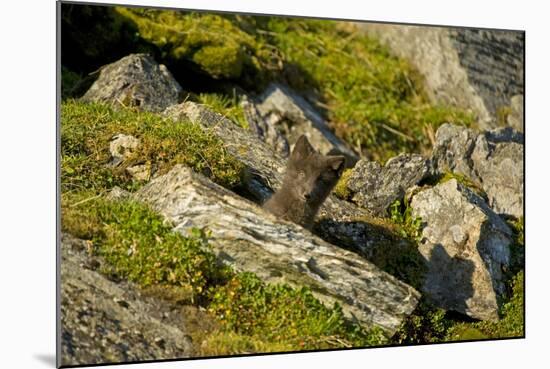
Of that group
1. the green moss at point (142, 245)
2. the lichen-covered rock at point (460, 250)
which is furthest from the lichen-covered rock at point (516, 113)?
the green moss at point (142, 245)

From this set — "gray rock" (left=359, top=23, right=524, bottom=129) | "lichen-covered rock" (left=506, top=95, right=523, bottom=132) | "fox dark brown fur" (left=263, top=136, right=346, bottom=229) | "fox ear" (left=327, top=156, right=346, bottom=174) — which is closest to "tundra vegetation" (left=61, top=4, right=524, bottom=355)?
"gray rock" (left=359, top=23, right=524, bottom=129)

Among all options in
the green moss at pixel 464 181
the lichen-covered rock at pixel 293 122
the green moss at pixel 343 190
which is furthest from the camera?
the lichen-covered rock at pixel 293 122

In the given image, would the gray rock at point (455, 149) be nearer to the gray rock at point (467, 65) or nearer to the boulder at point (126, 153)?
the gray rock at point (467, 65)

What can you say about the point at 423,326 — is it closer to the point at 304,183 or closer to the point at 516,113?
the point at 304,183

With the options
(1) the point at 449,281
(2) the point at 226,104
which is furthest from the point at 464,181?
(2) the point at 226,104

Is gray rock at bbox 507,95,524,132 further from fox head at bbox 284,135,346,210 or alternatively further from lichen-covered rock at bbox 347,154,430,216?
fox head at bbox 284,135,346,210
